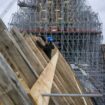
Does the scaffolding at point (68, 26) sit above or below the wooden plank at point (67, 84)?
below

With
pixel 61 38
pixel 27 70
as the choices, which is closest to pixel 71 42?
pixel 61 38

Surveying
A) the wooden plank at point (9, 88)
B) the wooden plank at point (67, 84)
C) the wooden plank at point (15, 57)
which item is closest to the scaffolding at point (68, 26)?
the wooden plank at point (67, 84)

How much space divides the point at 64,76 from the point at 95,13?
83.5 ft

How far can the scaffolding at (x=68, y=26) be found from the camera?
30.0m

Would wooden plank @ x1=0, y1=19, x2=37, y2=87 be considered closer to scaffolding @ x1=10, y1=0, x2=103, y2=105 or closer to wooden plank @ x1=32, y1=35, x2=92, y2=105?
wooden plank @ x1=32, y1=35, x2=92, y2=105

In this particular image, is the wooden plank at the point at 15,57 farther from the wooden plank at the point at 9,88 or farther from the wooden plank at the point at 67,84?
the wooden plank at the point at 67,84

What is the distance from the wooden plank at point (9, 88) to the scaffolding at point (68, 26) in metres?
26.2

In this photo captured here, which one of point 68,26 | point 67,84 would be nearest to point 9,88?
point 67,84

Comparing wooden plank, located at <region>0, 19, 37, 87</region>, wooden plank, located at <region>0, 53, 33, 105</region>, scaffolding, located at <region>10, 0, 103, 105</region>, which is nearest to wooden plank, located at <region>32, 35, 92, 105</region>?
wooden plank, located at <region>0, 19, 37, 87</region>

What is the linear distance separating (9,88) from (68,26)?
2857cm

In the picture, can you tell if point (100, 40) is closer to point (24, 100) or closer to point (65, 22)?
point (65, 22)

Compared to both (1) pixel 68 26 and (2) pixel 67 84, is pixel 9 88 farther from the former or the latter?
(1) pixel 68 26

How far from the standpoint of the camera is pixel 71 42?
3062 cm

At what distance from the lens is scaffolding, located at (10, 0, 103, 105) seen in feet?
98.5
